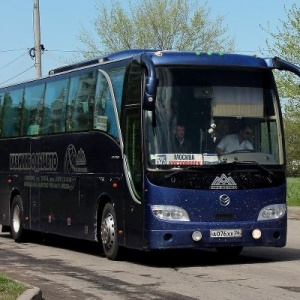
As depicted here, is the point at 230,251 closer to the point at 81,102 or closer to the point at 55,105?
the point at 81,102

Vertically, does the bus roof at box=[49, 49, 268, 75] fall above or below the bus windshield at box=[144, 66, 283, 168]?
above

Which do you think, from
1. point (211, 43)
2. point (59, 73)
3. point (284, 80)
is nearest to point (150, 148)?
point (59, 73)

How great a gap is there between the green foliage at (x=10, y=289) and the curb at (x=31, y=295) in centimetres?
6

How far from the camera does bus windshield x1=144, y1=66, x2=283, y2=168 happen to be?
638 inches

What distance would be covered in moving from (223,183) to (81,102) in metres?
3.79

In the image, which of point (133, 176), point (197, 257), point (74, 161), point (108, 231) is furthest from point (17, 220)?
point (133, 176)

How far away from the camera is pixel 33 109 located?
22172 mm

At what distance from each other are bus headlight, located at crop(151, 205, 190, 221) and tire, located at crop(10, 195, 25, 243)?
23.2 feet

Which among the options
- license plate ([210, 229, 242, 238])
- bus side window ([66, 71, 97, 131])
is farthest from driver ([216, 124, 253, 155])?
bus side window ([66, 71, 97, 131])

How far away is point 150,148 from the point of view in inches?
635

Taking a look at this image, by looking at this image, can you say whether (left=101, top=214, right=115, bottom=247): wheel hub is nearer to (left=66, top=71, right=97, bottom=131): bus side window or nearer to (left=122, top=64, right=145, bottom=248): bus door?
(left=122, top=64, right=145, bottom=248): bus door

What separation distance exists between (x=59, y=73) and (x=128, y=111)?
14.6ft

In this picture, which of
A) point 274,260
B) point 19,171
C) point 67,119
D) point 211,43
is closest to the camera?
point 274,260

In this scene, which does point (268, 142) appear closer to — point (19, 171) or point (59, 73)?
point (59, 73)
